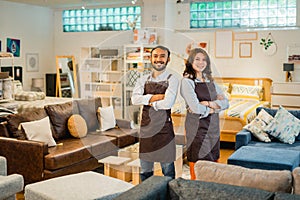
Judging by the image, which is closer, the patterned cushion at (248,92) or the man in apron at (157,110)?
the man in apron at (157,110)

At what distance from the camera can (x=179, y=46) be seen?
29.8 ft

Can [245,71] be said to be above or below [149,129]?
above

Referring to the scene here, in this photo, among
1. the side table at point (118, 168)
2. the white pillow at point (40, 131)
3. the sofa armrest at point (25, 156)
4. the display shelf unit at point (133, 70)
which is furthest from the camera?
the display shelf unit at point (133, 70)

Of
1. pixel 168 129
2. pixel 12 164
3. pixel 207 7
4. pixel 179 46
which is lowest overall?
pixel 12 164

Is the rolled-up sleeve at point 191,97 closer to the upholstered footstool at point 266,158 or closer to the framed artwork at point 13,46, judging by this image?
the upholstered footstool at point 266,158

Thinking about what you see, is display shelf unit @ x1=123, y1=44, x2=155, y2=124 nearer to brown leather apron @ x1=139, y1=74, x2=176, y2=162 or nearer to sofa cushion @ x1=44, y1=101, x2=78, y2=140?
sofa cushion @ x1=44, y1=101, x2=78, y2=140

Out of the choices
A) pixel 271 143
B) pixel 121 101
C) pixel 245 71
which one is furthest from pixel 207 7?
pixel 271 143

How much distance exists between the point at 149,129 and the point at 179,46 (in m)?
6.03

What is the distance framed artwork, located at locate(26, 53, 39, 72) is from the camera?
32.1 feet

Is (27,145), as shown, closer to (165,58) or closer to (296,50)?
(165,58)

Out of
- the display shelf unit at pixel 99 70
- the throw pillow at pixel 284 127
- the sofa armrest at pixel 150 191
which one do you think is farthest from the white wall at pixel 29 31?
the sofa armrest at pixel 150 191

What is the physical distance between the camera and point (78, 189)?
3070mm

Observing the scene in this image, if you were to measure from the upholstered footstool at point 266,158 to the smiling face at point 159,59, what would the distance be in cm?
150

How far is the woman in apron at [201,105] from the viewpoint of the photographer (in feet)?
10.8
